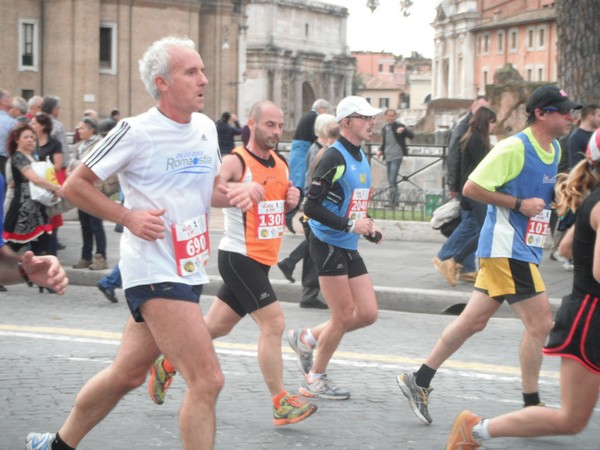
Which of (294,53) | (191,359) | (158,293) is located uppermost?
(294,53)

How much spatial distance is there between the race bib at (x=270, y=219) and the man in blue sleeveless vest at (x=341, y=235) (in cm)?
19

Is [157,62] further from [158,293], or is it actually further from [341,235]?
[341,235]

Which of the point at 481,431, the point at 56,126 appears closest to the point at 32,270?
the point at 481,431

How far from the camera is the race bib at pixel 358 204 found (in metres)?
7.66

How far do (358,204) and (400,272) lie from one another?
603cm

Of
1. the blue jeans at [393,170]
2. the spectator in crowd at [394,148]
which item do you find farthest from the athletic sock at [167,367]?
the spectator in crowd at [394,148]

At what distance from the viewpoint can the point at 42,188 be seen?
1225 centimetres

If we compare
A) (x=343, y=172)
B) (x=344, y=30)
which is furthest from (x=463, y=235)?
(x=344, y=30)

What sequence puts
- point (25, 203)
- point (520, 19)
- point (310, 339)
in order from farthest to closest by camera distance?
point (520, 19) < point (25, 203) < point (310, 339)

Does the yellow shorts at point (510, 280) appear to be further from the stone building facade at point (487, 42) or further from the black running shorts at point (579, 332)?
the stone building facade at point (487, 42)

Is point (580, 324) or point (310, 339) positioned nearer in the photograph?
point (580, 324)

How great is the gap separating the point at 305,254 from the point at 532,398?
5.26 m

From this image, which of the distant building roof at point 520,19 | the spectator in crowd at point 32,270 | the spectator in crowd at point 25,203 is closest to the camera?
the spectator in crowd at point 32,270

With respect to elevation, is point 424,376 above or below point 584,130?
below
